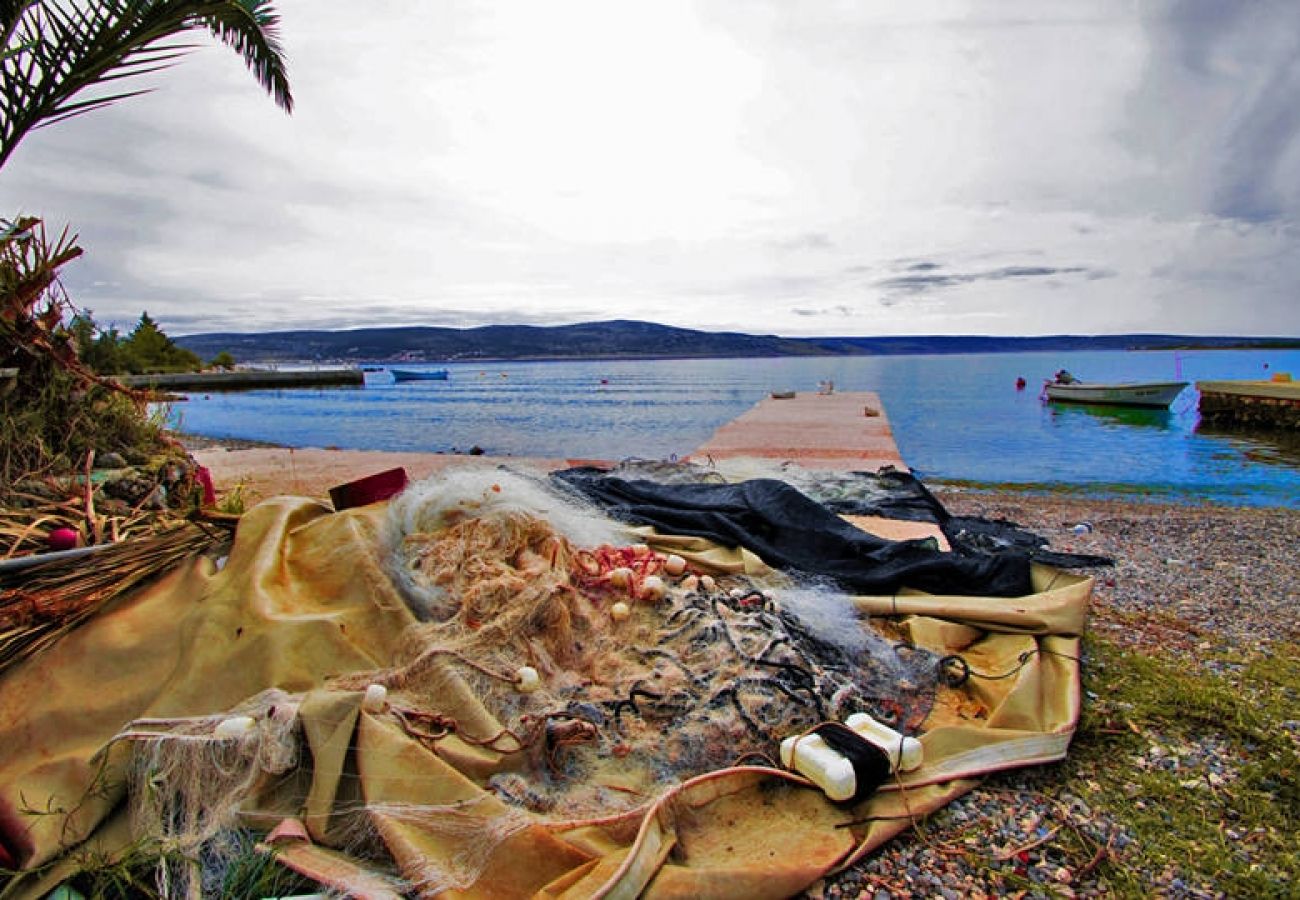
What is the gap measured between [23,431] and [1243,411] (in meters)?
36.8

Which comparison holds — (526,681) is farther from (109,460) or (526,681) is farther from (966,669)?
(109,460)

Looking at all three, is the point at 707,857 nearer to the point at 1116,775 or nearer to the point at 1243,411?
the point at 1116,775

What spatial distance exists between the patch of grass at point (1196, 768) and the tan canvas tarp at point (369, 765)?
0.69ft

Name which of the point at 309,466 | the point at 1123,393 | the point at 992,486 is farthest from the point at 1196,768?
the point at 1123,393

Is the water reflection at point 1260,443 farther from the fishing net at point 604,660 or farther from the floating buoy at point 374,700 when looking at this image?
the floating buoy at point 374,700

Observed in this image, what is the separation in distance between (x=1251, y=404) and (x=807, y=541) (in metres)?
32.8

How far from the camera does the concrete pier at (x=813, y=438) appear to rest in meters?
10.8

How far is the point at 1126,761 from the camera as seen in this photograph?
101 inches

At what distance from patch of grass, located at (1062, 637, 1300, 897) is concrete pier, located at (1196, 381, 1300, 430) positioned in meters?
30.0

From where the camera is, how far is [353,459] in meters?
10.8

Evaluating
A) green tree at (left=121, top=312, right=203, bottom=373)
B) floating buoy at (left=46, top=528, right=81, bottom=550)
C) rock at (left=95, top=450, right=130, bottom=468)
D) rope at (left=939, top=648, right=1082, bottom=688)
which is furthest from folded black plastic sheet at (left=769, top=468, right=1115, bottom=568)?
green tree at (left=121, top=312, right=203, bottom=373)

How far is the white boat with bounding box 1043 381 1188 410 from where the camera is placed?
112 feet

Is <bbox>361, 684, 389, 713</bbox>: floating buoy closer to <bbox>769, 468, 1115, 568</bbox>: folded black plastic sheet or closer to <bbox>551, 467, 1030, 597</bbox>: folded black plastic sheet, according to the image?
<bbox>551, 467, 1030, 597</bbox>: folded black plastic sheet

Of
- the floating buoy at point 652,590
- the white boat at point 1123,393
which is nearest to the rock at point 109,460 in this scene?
the floating buoy at point 652,590
